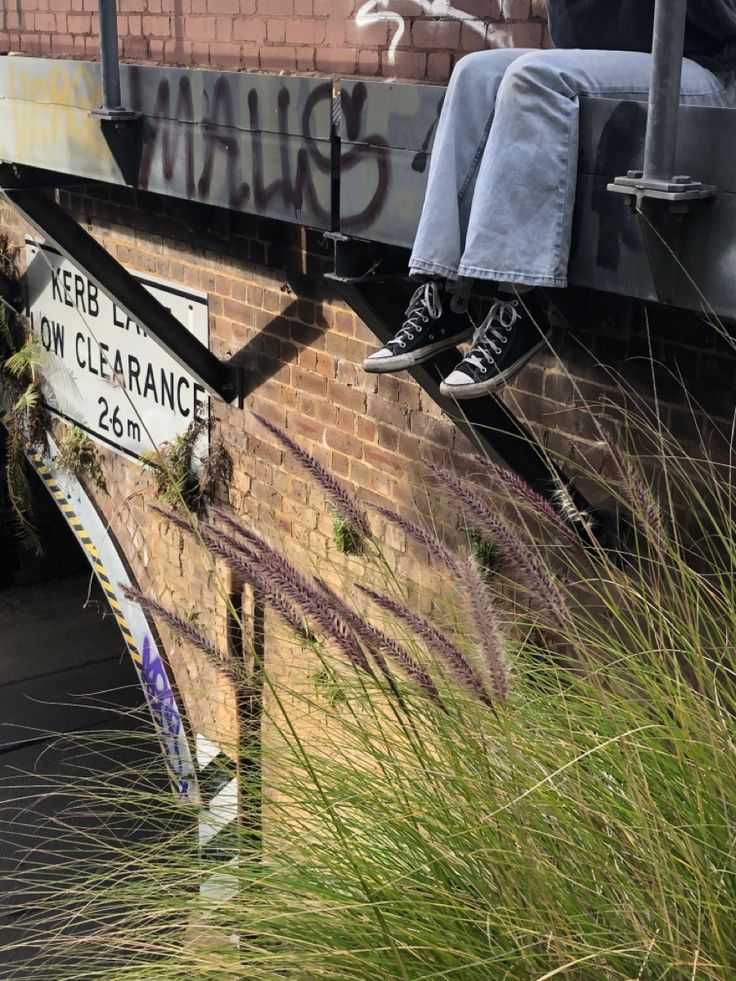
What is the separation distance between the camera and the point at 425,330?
9.12 feet

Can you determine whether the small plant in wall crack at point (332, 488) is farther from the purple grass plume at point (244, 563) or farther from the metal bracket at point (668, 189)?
the metal bracket at point (668, 189)

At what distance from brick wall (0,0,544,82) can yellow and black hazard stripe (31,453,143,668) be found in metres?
2.67

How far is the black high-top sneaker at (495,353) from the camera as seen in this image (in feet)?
8.34

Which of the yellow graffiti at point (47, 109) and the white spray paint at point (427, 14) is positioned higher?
the white spray paint at point (427, 14)

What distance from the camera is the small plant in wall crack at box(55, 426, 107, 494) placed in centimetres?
664

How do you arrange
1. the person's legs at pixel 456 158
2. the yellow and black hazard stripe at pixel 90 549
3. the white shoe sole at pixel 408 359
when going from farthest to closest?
1. the yellow and black hazard stripe at pixel 90 549
2. the white shoe sole at pixel 408 359
3. the person's legs at pixel 456 158

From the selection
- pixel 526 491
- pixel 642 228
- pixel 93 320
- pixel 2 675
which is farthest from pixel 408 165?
pixel 2 675

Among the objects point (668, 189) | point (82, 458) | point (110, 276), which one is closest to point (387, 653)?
point (668, 189)

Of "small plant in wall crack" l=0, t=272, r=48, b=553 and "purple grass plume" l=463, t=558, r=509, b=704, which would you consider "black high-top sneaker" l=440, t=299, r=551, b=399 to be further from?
"small plant in wall crack" l=0, t=272, r=48, b=553

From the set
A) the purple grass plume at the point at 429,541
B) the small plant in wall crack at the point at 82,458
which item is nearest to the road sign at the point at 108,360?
the small plant in wall crack at the point at 82,458

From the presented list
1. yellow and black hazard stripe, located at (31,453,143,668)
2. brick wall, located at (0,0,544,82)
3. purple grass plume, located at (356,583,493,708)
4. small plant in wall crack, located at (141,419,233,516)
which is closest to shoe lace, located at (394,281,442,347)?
brick wall, located at (0,0,544,82)

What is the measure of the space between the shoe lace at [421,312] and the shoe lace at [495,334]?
8.4 inches

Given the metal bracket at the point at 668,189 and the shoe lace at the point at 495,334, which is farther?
→ the shoe lace at the point at 495,334

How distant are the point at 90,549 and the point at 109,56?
3.54 m
